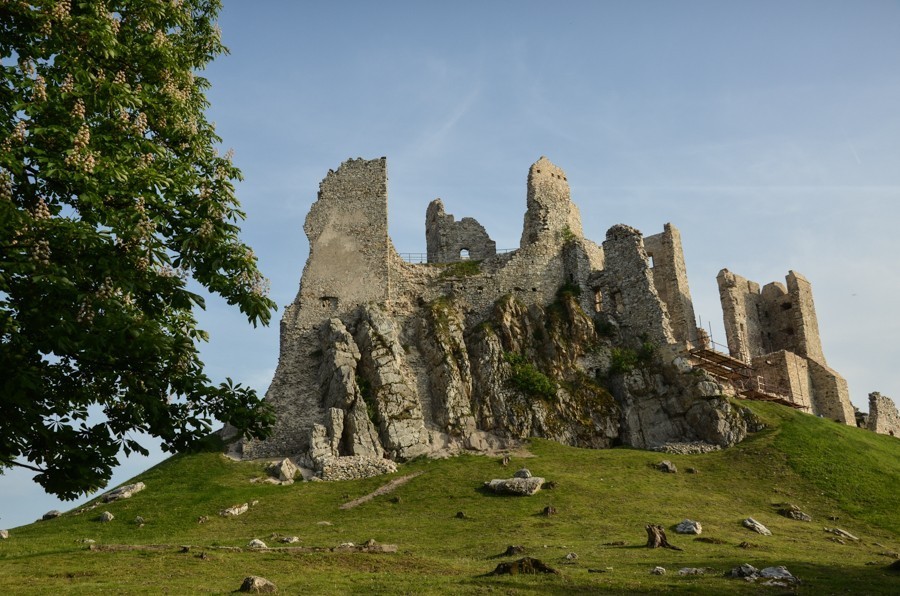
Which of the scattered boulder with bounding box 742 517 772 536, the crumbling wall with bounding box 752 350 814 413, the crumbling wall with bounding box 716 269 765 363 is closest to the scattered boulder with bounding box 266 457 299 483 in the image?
the scattered boulder with bounding box 742 517 772 536

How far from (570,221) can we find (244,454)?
1171 inches

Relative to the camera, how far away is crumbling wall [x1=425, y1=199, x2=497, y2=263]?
71375mm

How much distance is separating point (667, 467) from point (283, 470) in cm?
2034

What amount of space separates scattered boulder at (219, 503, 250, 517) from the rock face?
6546 millimetres

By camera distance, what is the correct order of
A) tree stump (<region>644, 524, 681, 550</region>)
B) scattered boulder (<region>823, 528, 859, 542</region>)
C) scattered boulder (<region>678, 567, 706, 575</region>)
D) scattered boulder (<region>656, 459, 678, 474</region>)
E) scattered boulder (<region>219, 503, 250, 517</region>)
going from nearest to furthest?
scattered boulder (<region>678, 567, 706, 575</region>) → tree stump (<region>644, 524, 681, 550</region>) → scattered boulder (<region>823, 528, 859, 542</region>) → scattered boulder (<region>219, 503, 250, 517</region>) → scattered boulder (<region>656, 459, 678, 474</region>)

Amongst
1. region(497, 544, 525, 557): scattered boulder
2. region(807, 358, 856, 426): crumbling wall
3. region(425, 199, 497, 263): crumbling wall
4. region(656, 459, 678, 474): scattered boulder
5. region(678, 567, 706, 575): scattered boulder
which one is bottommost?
region(678, 567, 706, 575): scattered boulder

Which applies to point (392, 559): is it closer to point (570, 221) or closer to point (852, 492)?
point (852, 492)

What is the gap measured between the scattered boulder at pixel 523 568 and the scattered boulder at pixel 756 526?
14156mm

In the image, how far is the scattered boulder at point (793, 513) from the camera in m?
41.2

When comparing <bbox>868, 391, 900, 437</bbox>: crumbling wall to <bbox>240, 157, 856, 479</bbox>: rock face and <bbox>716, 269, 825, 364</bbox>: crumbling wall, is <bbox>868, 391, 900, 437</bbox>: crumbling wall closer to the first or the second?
<bbox>716, 269, 825, 364</bbox>: crumbling wall

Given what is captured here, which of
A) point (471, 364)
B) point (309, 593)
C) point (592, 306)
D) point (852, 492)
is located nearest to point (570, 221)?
point (592, 306)

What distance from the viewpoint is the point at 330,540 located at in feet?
113

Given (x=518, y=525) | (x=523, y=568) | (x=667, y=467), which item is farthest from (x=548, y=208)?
(x=523, y=568)

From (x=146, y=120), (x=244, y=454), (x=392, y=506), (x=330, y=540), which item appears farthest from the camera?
(x=244, y=454)
